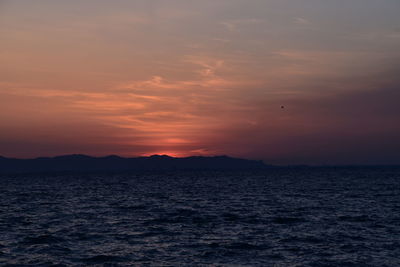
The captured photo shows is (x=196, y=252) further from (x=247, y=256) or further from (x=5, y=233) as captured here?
(x=5, y=233)

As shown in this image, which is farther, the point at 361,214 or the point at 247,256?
the point at 361,214

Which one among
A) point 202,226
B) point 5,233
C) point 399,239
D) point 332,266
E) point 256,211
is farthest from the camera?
point 256,211

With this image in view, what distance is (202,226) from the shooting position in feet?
134

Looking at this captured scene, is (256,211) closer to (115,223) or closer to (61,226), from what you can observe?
(115,223)

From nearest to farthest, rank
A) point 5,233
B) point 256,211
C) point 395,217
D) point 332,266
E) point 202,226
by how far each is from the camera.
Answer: point 332,266, point 5,233, point 202,226, point 395,217, point 256,211

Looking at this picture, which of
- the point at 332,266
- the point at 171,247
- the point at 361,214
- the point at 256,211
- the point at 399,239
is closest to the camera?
the point at 332,266

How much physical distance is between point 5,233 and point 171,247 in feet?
54.6

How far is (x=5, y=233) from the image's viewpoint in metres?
37.6

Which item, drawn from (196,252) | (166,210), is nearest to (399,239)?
(196,252)

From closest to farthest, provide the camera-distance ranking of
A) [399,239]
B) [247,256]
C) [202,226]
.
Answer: [247,256]
[399,239]
[202,226]

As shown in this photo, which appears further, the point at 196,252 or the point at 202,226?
the point at 202,226

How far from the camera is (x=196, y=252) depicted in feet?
97.9

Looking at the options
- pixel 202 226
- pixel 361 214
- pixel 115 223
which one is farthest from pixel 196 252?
pixel 361 214

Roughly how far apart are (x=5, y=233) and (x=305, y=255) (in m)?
26.5
